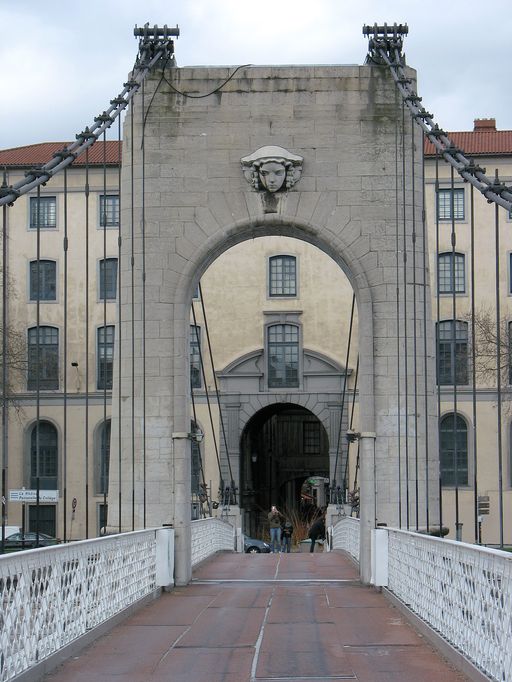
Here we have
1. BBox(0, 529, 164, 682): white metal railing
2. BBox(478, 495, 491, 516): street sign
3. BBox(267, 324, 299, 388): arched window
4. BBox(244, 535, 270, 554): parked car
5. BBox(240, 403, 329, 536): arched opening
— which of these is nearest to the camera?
BBox(0, 529, 164, 682): white metal railing

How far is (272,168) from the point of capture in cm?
1736

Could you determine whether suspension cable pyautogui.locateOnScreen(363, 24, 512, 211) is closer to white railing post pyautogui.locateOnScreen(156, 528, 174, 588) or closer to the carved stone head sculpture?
the carved stone head sculpture

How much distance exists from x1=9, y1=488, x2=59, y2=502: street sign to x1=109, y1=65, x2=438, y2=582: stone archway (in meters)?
24.4

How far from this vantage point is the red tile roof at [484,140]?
45312 millimetres

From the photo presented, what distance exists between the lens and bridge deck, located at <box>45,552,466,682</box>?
915 centimetres

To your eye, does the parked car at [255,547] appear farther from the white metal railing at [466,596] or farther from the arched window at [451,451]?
the white metal railing at [466,596]

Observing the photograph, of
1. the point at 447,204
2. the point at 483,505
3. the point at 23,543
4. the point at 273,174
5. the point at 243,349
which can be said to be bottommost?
the point at 483,505

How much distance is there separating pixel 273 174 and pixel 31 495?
92.8 feet

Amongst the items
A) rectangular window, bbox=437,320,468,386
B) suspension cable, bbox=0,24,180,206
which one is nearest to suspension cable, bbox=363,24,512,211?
suspension cable, bbox=0,24,180,206

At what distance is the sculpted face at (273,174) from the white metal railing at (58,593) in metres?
5.79

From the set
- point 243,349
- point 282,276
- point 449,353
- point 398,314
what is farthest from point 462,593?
point 282,276

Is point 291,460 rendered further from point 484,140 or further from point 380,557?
point 380,557

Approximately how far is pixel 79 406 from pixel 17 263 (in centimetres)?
594

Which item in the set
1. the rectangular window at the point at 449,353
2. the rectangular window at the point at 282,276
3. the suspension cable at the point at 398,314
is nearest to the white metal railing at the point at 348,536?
the suspension cable at the point at 398,314
